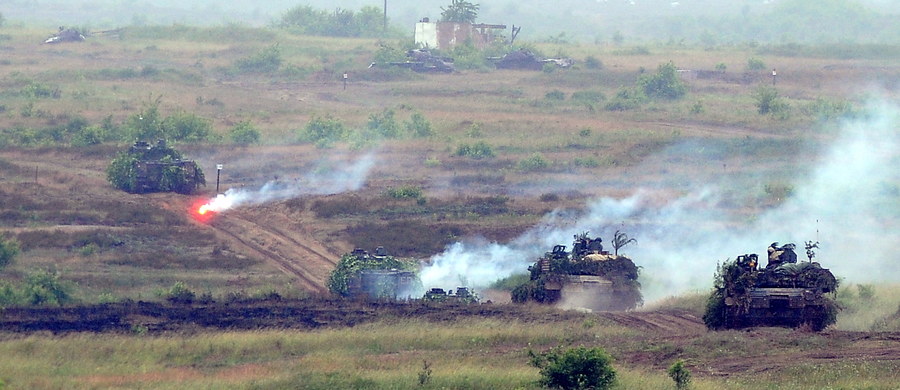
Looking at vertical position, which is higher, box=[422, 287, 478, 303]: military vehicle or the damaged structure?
the damaged structure

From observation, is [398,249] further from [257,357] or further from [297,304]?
[257,357]

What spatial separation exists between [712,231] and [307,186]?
16.6 metres

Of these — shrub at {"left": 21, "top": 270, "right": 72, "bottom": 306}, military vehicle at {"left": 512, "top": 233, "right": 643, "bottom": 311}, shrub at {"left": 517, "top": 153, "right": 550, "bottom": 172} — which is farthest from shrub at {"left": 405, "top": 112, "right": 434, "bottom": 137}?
shrub at {"left": 21, "top": 270, "right": 72, "bottom": 306}

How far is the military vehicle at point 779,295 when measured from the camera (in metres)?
31.6

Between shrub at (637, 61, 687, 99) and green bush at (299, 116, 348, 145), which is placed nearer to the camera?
green bush at (299, 116, 348, 145)

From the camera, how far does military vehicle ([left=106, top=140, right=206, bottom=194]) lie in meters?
55.5

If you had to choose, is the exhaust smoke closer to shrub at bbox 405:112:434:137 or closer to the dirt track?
the dirt track

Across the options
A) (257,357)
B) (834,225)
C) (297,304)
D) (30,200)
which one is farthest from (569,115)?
(257,357)

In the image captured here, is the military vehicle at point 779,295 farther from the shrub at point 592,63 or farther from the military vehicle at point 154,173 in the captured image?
the shrub at point 592,63

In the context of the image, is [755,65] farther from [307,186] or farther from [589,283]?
[589,283]

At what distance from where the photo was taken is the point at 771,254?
109ft

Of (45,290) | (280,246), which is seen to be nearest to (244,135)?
(280,246)

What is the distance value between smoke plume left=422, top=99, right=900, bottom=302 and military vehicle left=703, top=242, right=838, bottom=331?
10.5 m

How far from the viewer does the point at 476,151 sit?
66.6 meters
